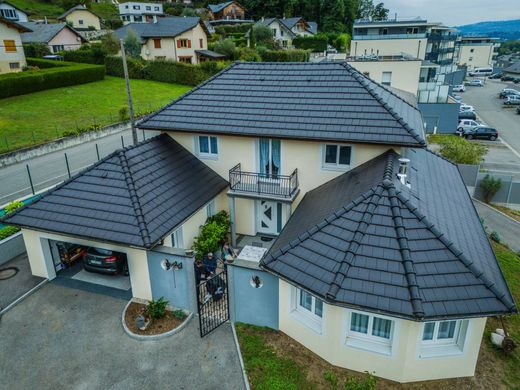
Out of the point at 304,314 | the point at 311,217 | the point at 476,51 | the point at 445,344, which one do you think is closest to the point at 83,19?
the point at 311,217

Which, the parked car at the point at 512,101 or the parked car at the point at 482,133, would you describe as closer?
the parked car at the point at 482,133

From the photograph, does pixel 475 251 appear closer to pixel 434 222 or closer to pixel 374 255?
pixel 434 222

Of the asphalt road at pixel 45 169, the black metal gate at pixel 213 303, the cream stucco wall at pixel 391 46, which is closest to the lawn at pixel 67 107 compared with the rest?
the asphalt road at pixel 45 169

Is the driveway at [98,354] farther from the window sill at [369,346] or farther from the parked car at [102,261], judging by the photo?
the window sill at [369,346]

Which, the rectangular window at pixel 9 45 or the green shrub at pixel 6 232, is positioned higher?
the rectangular window at pixel 9 45

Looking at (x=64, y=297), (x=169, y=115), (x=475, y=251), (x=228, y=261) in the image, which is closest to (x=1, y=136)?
(x=169, y=115)

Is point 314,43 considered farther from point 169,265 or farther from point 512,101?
point 169,265

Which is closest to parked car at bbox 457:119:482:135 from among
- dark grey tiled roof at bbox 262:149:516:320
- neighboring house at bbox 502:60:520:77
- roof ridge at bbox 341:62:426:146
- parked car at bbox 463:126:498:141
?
parked car at bbox 463:126:498:141
